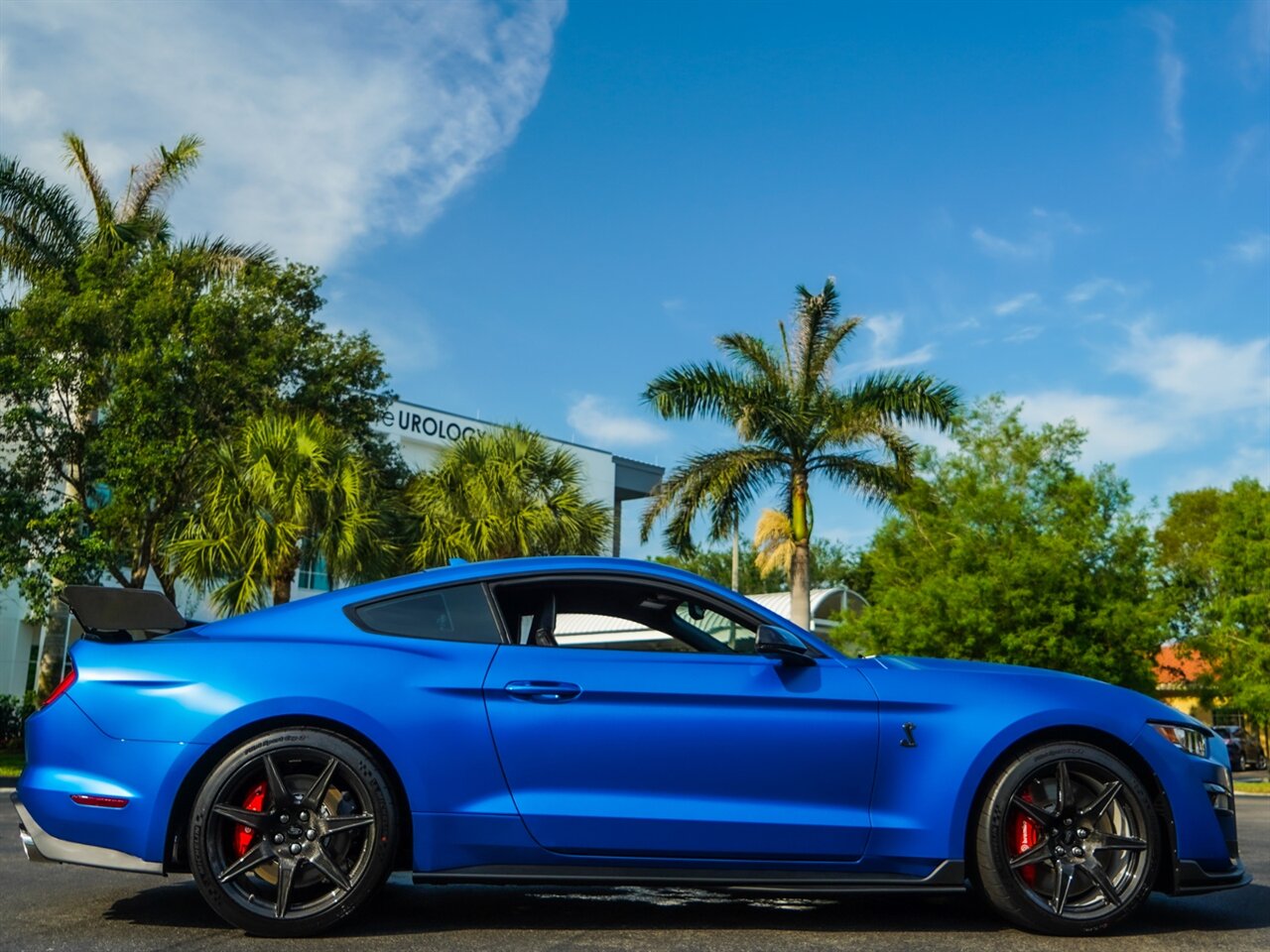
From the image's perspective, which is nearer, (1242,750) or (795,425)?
(795,425)

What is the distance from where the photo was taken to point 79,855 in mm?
4414

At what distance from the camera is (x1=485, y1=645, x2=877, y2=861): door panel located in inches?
174

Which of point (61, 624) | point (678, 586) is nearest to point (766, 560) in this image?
point (61, 624)

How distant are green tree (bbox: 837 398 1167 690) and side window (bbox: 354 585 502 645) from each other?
21392 mm

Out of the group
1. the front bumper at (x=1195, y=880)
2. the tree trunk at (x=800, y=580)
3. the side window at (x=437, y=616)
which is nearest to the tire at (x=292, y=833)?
the side window at (x=437, y=616)

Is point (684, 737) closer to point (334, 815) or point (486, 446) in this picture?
point (334, 815)

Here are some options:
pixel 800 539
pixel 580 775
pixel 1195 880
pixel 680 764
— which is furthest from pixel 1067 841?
pixel 800 539

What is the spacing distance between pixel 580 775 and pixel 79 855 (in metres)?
1.78

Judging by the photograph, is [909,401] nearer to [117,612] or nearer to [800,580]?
[800,580]

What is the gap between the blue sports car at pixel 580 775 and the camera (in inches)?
173

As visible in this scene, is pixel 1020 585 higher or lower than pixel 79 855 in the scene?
higher

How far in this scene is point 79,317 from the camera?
19922 millimetres

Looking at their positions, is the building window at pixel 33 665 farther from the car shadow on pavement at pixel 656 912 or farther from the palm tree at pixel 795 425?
the car shadow on pavement at pixel 656 912

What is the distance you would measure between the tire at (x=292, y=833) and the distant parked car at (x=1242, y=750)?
1788 inches
